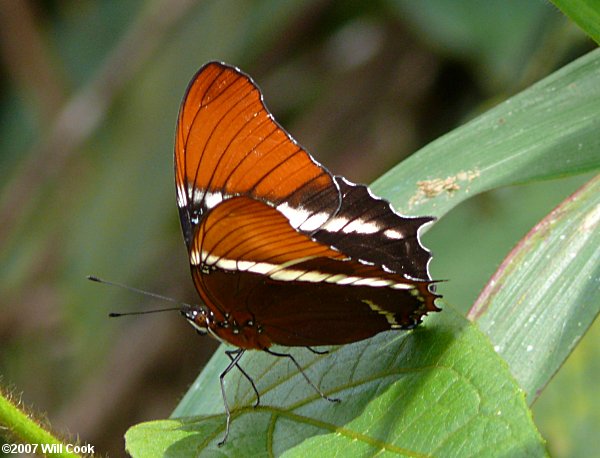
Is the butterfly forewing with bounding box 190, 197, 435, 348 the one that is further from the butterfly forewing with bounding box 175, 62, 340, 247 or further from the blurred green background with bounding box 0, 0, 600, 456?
the blurred green background with bounding box 0, 0, 600, 456

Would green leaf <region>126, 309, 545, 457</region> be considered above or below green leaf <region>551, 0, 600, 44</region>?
below

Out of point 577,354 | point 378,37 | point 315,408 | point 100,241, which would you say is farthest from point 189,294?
point 315,408

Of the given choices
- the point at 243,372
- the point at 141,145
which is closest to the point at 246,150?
the point at 243,372

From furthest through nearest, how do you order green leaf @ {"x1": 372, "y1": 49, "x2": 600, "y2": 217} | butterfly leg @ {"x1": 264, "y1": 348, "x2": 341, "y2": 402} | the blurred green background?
the blurred green background
green leaf @ {"x1": 372, "y1": 49, "x2": 600, "y2": 217}
butterfly leg @ {"x1": 264, "y1": 348, "x2": 341, "y2": 402}

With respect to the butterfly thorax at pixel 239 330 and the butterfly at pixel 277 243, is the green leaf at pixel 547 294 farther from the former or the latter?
the butterfly thorax at pixel 239 330

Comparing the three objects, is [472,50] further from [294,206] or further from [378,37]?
[294,206]

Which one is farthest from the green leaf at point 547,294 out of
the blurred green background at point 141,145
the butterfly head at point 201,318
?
the blurred green background at point 141,145

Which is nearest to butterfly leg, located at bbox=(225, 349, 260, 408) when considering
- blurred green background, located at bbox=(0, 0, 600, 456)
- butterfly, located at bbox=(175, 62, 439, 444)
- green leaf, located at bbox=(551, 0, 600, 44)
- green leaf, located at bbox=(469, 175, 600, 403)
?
butterfly, located at bbox=(175, 62, 439, 444)
